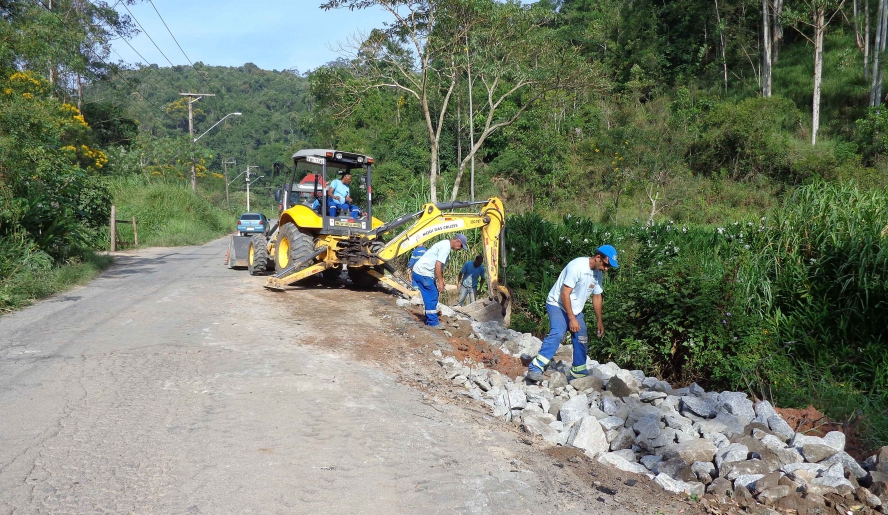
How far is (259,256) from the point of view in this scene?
1410 cm

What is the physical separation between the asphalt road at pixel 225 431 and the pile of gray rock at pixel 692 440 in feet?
2.52

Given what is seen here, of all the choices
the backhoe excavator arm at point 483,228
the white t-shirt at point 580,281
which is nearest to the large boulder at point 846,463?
the white t-shirt at point 580,281

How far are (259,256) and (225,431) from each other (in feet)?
30.4

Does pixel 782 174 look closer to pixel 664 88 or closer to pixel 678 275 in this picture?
pixel 664 88

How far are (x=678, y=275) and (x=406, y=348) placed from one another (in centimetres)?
400

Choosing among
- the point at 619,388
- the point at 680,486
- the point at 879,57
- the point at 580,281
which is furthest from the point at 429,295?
the point at 879,57

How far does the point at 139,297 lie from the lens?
11258 mm

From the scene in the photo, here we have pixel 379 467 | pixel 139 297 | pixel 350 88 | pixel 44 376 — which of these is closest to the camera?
pixel 379 467

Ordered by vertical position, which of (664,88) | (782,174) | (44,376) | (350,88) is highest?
(664,88)

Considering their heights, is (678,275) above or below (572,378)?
above

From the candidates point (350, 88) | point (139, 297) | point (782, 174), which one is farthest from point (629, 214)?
point (139, 297)

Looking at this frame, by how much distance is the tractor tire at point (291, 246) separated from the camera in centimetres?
1186

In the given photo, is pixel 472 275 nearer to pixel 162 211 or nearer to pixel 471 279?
pixel 471 279

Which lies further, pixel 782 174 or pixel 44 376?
pixel 782 174
